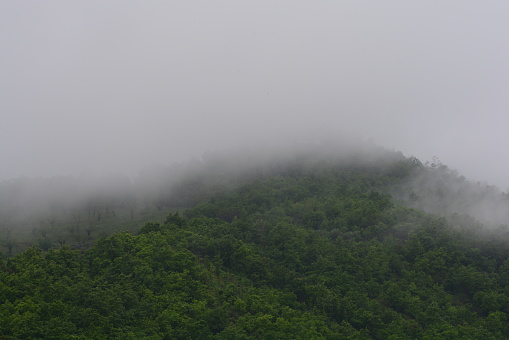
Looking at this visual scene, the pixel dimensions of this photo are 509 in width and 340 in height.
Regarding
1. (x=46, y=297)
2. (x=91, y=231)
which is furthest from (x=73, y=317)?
(x=91, y=231)

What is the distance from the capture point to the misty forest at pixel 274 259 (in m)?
41.9

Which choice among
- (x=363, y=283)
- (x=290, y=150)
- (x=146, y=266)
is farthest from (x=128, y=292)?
(x=290, y=150)

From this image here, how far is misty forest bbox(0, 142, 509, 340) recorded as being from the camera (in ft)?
138

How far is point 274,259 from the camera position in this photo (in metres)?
61.5

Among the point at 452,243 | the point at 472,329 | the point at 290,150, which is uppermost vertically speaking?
the point at 290,150

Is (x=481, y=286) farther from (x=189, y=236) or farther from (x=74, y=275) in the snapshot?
(x=74, y=275)

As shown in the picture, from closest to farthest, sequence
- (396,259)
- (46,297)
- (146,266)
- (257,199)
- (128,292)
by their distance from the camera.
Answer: (46,297) → (128,292) → (146,266) → (396,259) → (257,199)

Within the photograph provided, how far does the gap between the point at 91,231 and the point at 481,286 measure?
65.1m

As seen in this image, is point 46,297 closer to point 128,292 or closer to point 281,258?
point 128,292

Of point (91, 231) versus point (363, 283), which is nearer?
point (363, 283)

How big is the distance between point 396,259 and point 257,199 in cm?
2906

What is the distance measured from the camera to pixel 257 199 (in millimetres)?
81438

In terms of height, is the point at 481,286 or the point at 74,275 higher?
the point at 74,275

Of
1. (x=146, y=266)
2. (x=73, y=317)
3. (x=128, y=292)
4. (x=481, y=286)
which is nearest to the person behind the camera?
(x=73, y=317)
